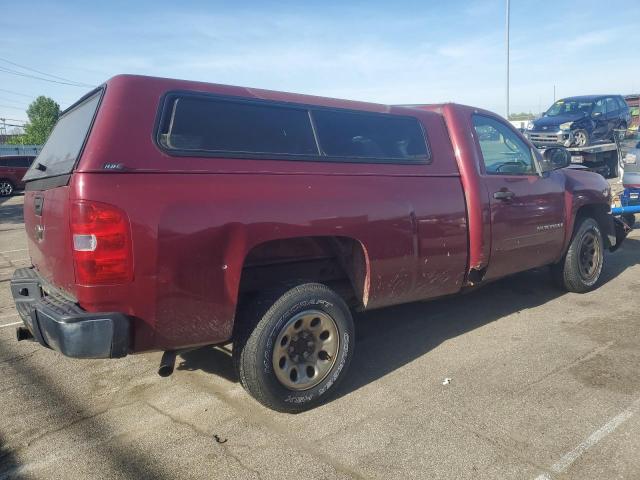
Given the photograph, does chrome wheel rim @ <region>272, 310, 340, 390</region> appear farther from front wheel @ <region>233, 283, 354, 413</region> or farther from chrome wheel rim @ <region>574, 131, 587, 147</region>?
chrome wheel rim @ <region>574, 131, 587, 147</region>

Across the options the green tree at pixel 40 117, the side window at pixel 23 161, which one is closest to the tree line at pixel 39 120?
the green tree at pixel 40 117

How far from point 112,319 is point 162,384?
1.28m

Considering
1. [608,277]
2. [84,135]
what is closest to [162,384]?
[84,135]

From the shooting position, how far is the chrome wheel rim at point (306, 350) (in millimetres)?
3178

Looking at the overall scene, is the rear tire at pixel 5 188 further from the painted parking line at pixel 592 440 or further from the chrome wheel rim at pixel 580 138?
the painted parking line at pixel 592 440

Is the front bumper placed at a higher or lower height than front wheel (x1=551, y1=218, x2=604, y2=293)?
higher

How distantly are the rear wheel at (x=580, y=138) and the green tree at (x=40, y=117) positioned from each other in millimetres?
85959

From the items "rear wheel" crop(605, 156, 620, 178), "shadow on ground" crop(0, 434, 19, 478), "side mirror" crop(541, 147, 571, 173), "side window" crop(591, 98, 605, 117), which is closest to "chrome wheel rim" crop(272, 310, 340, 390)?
"shadow on ground" crop(0, 434, 19, 478)

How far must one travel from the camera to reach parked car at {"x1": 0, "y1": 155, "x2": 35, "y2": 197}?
23297 mm

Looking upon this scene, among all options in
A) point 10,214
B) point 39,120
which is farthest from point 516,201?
point 39,120

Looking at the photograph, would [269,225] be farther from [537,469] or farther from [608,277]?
[608,277]

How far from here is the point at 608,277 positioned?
254 inches

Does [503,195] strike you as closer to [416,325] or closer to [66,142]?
[416,325]

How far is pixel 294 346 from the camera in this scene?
10.8ft
